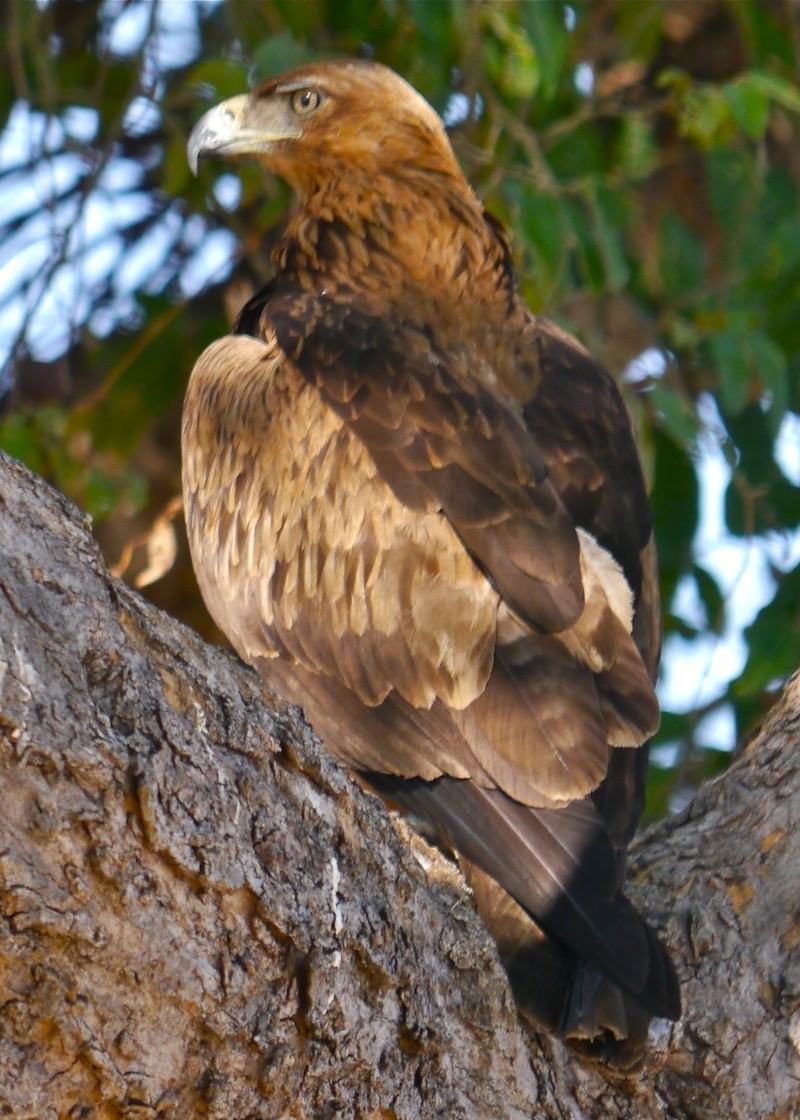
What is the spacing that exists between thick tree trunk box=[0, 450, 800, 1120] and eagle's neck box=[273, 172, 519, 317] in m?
2.02

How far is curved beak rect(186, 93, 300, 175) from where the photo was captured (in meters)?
4.69

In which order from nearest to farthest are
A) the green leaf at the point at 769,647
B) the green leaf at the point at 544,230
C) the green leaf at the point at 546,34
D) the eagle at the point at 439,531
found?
the eagle at the point at 439,531 → the green leaf at the point at 546,34 → the green leaf at the point at 544,230 → the green leaf at the point at 769,647

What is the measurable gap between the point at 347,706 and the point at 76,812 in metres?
1.52

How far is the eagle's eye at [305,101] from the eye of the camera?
477cm

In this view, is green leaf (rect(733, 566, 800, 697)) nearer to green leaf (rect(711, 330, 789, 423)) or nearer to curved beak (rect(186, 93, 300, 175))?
green leaf (rect(711, 330, 789, 423))

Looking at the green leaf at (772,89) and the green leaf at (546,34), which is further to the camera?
the green leaf at (772,89)

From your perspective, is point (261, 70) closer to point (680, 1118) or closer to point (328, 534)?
point (328, 534)

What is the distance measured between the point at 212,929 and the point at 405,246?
2.58 metres

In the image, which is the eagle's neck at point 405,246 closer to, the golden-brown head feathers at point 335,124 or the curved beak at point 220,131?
the golden-brown head feathers at point 335,124

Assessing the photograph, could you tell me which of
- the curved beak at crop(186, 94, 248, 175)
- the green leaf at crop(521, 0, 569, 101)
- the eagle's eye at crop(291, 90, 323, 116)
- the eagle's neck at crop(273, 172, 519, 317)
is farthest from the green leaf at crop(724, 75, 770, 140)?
the curved beak at crop(186, 94, 248, 175)

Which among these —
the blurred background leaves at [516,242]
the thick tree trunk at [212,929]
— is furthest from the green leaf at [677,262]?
the thick tree trunk at [212,929]

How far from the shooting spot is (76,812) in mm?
2188

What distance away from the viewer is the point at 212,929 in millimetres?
2324

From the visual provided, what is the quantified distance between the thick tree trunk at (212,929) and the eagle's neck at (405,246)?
2.02 metres
